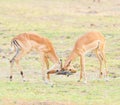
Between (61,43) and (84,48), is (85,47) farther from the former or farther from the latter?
(61,43)

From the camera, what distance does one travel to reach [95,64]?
1533 cm

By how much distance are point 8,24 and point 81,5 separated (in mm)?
9073

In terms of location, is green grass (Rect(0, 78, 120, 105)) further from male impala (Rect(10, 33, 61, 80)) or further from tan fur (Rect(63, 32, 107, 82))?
male impala (Rect(10, 33, 61, 80))

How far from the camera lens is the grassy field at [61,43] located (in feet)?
33.8

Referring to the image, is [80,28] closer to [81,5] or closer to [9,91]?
[81,5]

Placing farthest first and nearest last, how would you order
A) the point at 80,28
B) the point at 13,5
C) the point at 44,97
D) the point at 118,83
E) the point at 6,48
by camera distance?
the point at 13,5 → the point at 80,28 → the point at 6,48 → the point at 118,83 → the point at 44,97

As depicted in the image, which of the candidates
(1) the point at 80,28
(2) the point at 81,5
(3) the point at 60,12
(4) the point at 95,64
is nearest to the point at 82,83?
(4) the point at 95,64

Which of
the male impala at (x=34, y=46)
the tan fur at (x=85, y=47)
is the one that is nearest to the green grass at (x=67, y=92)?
the tan fur at (x=85, y=47)

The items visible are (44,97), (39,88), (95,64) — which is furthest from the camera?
(95,64)

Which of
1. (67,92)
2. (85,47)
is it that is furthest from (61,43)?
(67,92)

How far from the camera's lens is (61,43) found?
18828 mm

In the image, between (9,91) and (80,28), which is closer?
(9,91)

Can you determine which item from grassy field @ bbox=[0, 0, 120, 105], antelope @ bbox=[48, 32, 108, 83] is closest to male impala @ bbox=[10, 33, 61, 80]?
antelope @ bbox=[48, 32, 108, 83]

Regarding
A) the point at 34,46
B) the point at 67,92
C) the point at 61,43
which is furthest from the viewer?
the point at 61,43
